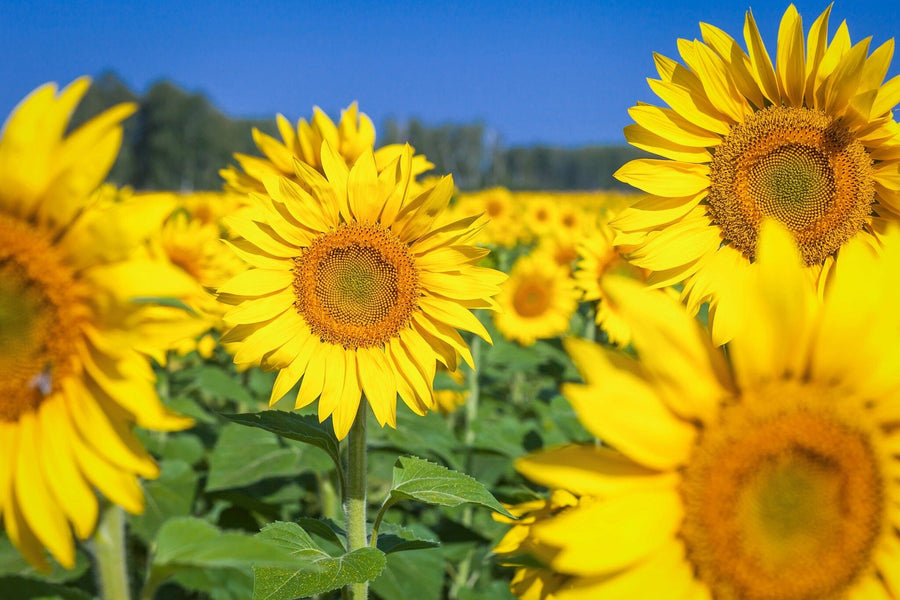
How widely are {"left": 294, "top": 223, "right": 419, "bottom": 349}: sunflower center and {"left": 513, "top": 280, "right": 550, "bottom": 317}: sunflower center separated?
17.1 feet

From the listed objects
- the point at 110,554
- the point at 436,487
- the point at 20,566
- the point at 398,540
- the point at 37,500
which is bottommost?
the point at 20,566

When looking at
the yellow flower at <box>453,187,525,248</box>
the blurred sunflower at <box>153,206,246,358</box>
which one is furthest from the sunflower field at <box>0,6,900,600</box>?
the yellow flower at <box>453,187,525,248</box>

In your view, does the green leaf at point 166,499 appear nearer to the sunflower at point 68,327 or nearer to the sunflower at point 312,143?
the sunflower at point 312,143

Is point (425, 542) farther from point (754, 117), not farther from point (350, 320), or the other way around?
point (754, 117)

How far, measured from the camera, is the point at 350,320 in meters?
2.46

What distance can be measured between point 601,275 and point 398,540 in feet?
8.93

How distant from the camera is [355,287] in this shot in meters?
2.49

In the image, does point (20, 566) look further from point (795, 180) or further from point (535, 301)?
point (535, 301)

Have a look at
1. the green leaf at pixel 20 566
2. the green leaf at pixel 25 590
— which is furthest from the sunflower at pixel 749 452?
the green leaf at pixel 20 566

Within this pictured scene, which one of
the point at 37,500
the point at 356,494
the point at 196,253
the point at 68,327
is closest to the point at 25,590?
the point at 37,500

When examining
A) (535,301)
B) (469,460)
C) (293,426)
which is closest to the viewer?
(293,426)

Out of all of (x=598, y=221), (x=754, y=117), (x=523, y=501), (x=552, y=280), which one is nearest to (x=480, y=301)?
(x=523, y=501)

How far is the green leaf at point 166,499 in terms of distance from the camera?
3.23 m

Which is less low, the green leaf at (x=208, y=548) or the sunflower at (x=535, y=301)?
the sunflower at (x=535, y=301)
